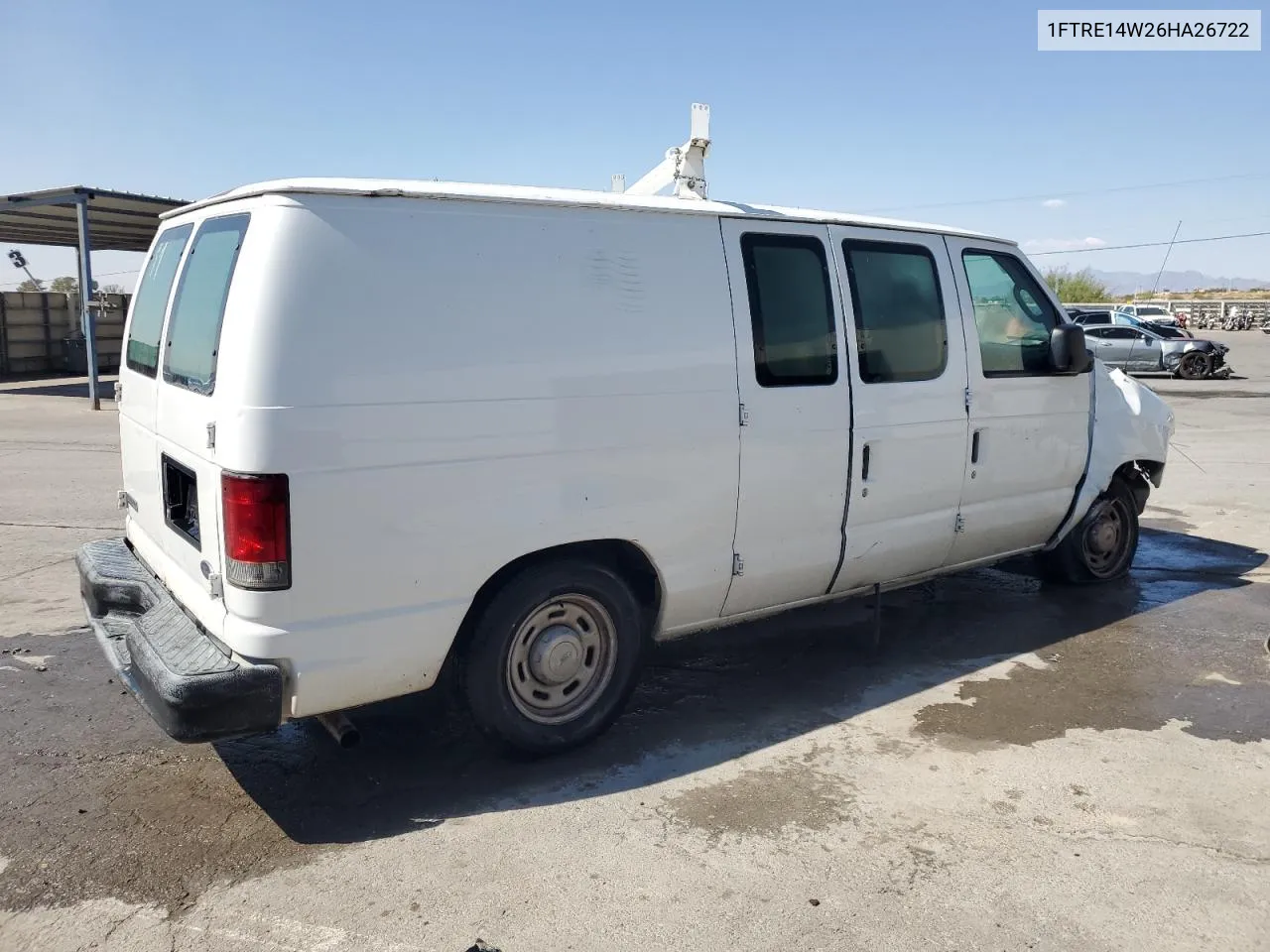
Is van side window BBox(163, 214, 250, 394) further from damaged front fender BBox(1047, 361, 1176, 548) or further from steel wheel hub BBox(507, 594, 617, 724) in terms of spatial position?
damaged front fender BBox(1047, 361, 1176, 548)

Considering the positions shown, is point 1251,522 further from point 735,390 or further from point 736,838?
point 736,838

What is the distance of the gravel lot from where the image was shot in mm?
3004

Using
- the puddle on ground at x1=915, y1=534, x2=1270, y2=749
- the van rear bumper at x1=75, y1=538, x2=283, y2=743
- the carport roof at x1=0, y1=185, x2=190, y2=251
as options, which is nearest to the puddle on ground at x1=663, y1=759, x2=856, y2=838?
the puddle on ground at x1=915, y1=534, x2=1270, y2=749

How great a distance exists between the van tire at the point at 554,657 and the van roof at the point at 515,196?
1.44 metres

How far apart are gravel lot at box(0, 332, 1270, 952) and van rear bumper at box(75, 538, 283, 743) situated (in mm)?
491

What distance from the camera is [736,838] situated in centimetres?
347

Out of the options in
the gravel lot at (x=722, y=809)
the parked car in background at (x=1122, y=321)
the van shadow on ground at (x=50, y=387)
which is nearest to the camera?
the gravel lot at (x=722, y=809)

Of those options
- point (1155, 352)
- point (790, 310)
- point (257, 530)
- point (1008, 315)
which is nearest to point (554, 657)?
point (257, 530)

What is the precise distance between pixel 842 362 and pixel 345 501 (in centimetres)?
243

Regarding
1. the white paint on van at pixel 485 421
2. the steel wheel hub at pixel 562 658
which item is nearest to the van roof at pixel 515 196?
the white paint on van at pixel 485 421

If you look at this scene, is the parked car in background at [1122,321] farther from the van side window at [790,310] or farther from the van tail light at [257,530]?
the van tail light at [257,530]

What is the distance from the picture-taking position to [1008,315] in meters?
5.51

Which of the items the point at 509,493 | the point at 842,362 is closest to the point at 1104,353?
the point at 842,362

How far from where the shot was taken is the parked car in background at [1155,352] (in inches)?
1011
